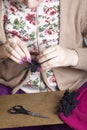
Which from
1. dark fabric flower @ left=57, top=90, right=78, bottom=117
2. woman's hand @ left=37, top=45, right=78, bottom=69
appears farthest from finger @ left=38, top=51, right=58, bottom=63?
dark fabric flower @ left=57, top=90, right=78, bottom=117

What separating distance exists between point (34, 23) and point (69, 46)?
150mm

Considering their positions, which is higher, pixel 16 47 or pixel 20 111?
pixel 16 47

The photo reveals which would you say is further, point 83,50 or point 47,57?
point 83,50

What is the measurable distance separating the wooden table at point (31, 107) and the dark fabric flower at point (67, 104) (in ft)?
0.09

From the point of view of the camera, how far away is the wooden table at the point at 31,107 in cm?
87

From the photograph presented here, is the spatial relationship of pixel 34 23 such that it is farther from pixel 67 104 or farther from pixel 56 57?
pixel 67 104

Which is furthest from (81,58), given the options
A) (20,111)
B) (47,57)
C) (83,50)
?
(20,111)

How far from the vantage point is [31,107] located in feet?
3.10

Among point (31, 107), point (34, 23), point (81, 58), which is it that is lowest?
point (31, 107)

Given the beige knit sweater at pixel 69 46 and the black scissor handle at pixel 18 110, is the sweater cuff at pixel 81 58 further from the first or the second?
the black scissor handle at pixel 18 110

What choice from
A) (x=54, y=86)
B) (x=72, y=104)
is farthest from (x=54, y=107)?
(x=54, y=86)

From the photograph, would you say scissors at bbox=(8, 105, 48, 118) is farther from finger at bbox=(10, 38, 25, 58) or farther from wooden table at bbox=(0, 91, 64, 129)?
finger at bbox=(10, 38, 25, 58)

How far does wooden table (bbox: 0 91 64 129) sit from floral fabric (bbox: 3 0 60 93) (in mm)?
141

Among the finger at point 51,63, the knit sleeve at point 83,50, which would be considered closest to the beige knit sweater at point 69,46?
the knit sleeve at point 83,50
